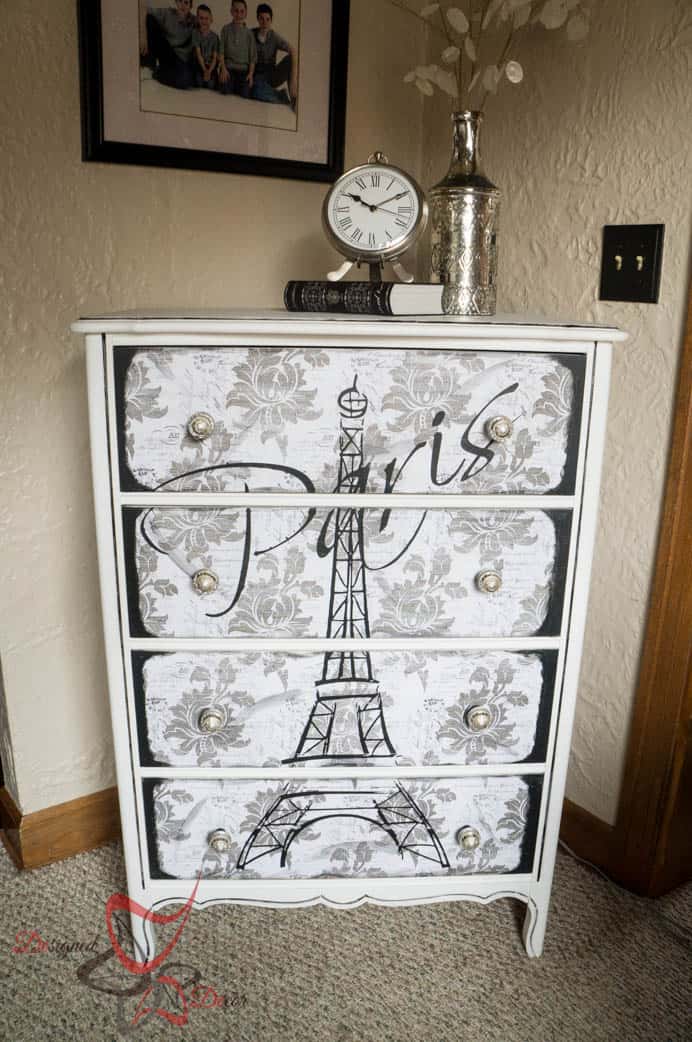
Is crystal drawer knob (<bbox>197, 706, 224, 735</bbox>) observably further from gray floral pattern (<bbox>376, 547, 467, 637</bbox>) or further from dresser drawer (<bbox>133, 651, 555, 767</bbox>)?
gray floral pattern (<bbox>376, 547, 467, 637</bbox>)

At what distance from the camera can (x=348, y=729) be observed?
49.6 inches

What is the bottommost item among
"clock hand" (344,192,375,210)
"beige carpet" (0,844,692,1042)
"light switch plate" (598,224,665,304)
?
"beige carpet" (0,844,692,1042)

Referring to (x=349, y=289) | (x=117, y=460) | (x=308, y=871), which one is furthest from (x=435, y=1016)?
(x=349, y=289)

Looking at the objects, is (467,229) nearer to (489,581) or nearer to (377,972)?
(489,581)

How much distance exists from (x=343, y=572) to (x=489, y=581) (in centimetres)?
21

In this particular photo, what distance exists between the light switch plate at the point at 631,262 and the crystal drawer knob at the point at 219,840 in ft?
3.65

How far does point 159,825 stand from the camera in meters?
1.30

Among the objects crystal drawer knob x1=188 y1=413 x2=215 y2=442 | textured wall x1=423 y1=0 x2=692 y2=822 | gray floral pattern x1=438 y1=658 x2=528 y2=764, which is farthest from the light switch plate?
crystal drawer knob x1=188 y1=413 x2=215 y2=442

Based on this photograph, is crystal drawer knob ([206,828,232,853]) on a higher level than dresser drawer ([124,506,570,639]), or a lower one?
lower

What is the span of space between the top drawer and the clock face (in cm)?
32

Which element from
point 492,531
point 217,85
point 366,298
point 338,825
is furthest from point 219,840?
point 217,85

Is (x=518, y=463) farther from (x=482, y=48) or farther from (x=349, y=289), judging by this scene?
(x=482, y=48)

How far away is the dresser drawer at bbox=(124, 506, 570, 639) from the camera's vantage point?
116cm

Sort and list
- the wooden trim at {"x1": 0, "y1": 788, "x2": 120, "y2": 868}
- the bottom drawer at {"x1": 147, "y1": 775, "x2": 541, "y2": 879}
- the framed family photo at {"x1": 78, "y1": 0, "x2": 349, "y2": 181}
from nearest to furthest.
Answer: the bottom drawer at {"x1": 147, "y1": 775, "x2": 541, "y2": 879} < the framed family photo at {"x1": 78, "y1": 0, "x2": 349, "y2": 181} < the wooden trim at {"x1": 0, "y1": 788, "x2": 120, "y2": 868}
